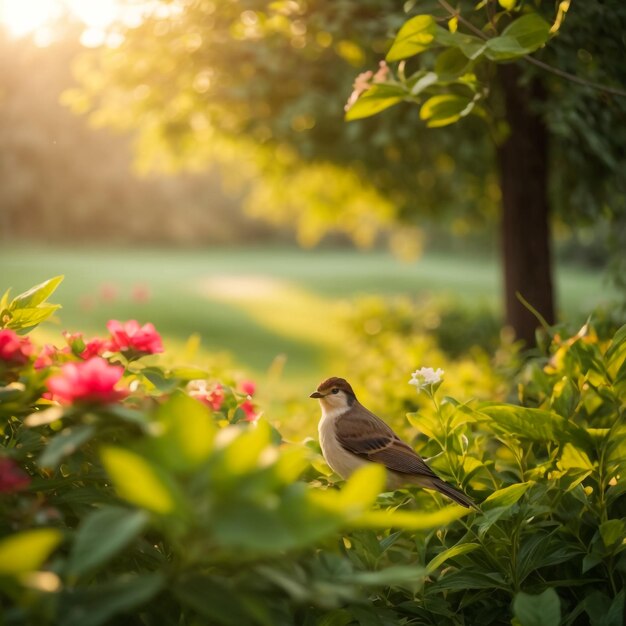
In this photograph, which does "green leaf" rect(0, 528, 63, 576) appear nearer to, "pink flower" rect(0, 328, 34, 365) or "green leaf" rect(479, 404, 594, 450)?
"pink flower" rect(0, 328, 34, 365)

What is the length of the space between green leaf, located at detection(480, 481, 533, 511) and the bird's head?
1.25 m

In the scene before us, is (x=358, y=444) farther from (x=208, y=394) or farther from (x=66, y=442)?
(x=66, y=442)

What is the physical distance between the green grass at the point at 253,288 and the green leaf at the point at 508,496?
3.87 m

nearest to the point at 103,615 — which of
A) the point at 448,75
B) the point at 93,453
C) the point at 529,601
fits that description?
the point at 93,453

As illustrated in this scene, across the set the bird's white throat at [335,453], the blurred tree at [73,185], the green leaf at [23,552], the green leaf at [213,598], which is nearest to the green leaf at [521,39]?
the bird's white throat at [335,453]

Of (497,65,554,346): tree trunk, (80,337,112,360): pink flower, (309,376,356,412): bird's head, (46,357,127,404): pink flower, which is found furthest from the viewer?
(497,65,554,346): tree trunk

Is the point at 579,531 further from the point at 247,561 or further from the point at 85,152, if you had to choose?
the point at 85,152

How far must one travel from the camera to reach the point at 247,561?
1652 mm

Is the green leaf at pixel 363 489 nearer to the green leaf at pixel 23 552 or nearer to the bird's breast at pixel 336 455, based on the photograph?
the green leaf at pixel 23 552

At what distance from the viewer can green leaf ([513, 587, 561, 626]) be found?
6.49 ft

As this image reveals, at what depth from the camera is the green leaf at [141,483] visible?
1305mm

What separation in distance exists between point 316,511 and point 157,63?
6946 millimetres

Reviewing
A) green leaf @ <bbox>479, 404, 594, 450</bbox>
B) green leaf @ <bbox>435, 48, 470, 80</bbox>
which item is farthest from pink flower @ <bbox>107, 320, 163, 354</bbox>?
green leaf @ <bbox>435, 48, 470, 80</bbox>

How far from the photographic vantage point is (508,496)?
96.8 inches
